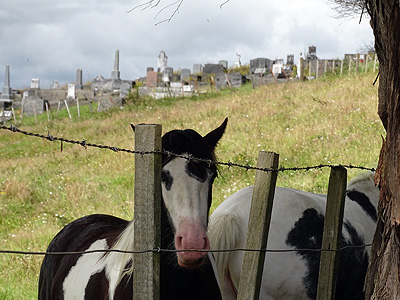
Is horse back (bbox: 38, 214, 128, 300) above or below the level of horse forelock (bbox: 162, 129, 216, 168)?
below

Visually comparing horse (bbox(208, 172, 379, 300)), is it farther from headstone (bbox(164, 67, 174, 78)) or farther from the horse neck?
headstone (bbox(164, 67, 174, 78))

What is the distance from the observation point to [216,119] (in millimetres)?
18062

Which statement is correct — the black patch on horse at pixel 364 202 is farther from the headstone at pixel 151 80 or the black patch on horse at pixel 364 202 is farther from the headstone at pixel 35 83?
the headstone at pixel 35 83

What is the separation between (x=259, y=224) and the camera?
11.3 ft

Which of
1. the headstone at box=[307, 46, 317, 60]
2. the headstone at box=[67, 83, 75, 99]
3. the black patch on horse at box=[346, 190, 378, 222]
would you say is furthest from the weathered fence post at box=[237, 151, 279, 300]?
the headstone at box=[67, 83, 75, 99]

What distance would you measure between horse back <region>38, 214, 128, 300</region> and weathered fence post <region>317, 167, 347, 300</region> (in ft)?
4.94

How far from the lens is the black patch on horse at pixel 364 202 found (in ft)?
16.7

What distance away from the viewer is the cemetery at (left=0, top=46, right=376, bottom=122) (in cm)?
3547

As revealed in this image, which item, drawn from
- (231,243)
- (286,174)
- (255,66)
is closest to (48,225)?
(286,174)

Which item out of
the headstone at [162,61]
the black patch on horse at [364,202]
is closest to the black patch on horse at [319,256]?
the black patch on horse at [364,202]

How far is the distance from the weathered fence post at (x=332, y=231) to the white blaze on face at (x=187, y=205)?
90cm

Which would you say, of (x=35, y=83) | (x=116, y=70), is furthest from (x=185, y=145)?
(x=35, y=83)

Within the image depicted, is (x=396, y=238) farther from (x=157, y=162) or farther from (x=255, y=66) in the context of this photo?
(x=255, y=66)

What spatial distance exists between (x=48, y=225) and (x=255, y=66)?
1338 inches
